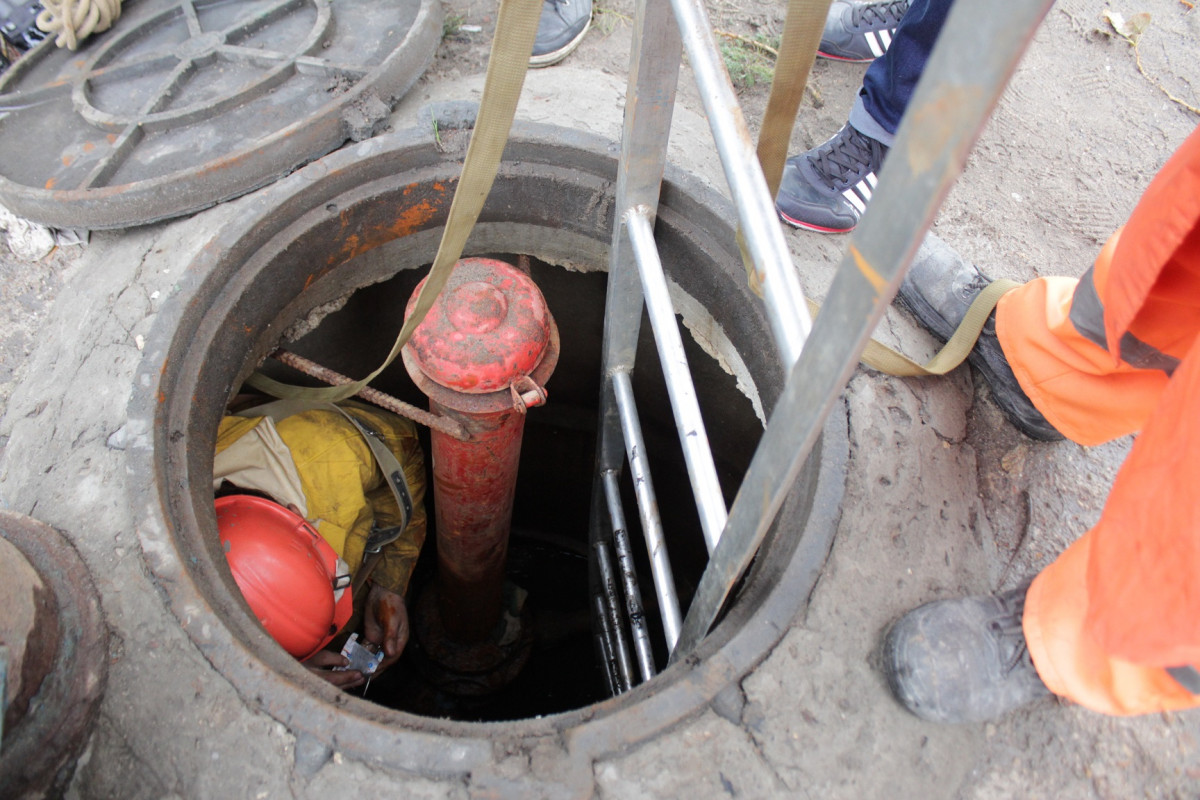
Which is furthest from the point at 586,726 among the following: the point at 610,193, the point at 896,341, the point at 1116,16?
the point at 1116,16

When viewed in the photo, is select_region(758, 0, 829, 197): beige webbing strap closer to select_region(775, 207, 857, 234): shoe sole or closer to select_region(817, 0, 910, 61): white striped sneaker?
select_region(775, 207, 857, 234): shoe sole

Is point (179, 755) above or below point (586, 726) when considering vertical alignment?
below

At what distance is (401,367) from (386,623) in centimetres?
117

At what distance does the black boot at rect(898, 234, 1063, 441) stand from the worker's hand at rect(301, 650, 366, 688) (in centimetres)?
189

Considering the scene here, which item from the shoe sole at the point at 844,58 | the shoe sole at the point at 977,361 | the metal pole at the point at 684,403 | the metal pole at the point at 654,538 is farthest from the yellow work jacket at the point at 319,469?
the shoe sole at the point at 844,58

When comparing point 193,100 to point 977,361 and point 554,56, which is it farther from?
point 977,361

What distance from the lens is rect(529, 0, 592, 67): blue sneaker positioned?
7.86 ft

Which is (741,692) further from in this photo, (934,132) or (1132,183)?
(1132,183)

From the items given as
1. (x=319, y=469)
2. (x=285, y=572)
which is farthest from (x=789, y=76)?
(x=319, y=469)

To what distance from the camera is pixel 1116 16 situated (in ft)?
10.1

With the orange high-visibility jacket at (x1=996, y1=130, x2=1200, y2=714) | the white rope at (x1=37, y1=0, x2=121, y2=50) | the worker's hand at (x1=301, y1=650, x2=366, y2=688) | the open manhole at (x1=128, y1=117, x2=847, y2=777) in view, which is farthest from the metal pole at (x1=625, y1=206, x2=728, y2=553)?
the white rope at (x1=37, y1=0, x2=121, y2=50)

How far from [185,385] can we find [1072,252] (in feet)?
8.57

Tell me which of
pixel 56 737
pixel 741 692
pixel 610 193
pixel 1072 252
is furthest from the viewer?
pixel 1072 252

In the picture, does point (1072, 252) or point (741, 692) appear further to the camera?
point (1072, 252)
